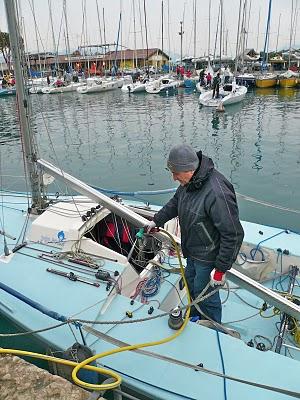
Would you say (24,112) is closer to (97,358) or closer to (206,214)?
(206,214)

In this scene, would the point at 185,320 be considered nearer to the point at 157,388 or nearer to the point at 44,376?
the point at 157,388

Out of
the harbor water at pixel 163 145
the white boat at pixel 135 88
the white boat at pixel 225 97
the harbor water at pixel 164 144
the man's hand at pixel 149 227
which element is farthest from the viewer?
the white boat at pixel 135 88

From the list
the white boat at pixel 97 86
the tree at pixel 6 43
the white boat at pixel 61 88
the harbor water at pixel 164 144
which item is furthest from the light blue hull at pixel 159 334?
the white boat at pixel 61 88

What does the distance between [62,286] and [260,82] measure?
132 ft

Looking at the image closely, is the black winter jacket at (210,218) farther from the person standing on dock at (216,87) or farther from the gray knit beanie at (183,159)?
the person standing on dock at (216,87)

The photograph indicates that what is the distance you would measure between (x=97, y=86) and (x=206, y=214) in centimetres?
4093

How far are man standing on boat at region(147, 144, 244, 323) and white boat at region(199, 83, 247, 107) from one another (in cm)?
2479

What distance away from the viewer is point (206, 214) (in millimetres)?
3057

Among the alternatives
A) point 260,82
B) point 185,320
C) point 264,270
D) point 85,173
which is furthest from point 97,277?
point 260,82

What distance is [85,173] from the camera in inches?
520

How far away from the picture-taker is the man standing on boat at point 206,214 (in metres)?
2.95

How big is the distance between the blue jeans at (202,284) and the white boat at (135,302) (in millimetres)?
148

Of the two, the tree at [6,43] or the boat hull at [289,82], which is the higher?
the tree at [6,43]

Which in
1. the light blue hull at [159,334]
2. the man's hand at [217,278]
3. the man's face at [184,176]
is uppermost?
the man's face at [184,176]
